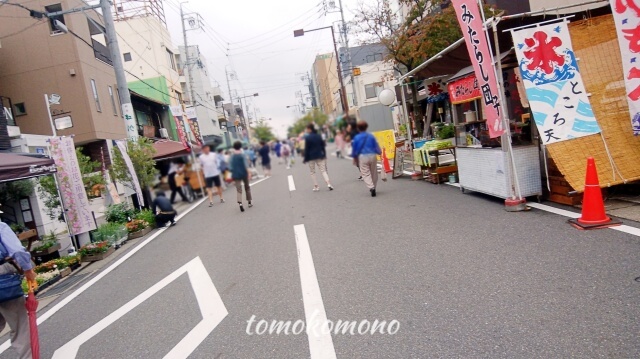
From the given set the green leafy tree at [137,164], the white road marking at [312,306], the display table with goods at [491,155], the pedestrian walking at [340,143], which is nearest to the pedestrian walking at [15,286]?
the white road marking at [312,306]

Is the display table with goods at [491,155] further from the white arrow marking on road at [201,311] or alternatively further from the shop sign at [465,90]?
the white arrow marking on road at [201,311]

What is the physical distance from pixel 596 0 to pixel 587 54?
759mm

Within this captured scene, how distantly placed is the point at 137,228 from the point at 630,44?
1027 centimetres

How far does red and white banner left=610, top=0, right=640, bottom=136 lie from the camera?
577 centimetres

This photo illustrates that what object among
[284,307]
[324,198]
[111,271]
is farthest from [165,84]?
[284,307]

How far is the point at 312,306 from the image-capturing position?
4.23 metres

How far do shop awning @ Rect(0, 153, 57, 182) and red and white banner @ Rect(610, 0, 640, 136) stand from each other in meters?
9.03

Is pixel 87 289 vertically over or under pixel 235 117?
under

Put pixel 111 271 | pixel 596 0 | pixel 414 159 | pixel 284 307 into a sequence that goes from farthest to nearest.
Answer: pixel 414 159 < pixel 111 271 < pixel 596 0 < pixel 284 307

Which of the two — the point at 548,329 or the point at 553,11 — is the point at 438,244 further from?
the point at 553,11

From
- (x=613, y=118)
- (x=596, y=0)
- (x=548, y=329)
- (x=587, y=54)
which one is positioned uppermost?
(x=596, y=0)

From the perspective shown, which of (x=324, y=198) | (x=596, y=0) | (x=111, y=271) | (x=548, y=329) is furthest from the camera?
(x=324, y=198)

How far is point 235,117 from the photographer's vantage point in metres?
11.6

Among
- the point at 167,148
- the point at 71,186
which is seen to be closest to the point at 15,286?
the point at 71,186
